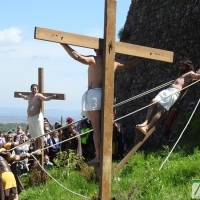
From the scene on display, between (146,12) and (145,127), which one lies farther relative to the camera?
(146,12)

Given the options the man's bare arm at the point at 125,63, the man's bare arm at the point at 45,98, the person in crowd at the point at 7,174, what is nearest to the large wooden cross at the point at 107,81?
the man's bare arm at the point at 125,63

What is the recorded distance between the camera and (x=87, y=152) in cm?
1362

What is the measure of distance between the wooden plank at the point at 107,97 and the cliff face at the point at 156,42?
6.63m

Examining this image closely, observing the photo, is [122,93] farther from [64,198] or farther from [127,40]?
[64,198]

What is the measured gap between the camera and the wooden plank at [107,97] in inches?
227

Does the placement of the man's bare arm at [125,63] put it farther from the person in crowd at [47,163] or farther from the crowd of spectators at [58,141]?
the person in crowd at [47,163]

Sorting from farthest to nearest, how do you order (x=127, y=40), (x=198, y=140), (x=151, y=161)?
(x=127, y=40) → (x=198, y=140) → (x=151, y=161)

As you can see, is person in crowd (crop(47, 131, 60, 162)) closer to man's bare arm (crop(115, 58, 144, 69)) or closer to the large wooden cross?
man's bare arm (crop(115, 58, 144, 69))

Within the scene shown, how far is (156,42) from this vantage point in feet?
48.1

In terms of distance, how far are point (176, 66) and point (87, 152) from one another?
345 centimetres

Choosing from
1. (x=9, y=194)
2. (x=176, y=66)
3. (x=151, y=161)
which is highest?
(x=176, y=66)

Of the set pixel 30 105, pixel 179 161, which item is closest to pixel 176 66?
pixel 30 105

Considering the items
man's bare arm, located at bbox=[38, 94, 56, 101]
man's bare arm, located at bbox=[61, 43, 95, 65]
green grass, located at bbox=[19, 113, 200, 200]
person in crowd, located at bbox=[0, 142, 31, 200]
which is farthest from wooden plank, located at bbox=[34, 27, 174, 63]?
man's bare arm, located at bbox=[38, 94, 56, 101]

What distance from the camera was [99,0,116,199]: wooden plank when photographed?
5.78 metres
